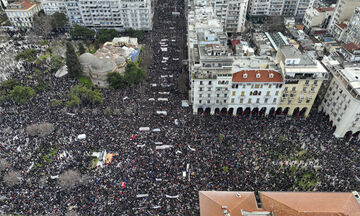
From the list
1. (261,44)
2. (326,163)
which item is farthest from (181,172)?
(261,44)

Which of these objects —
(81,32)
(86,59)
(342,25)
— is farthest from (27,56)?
(342,25)

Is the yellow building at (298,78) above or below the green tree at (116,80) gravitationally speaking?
above

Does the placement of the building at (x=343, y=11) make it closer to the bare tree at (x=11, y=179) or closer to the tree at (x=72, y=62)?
the tree at (x=72, y=62)

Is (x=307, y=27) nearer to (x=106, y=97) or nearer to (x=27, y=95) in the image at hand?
(x=106, y=97)

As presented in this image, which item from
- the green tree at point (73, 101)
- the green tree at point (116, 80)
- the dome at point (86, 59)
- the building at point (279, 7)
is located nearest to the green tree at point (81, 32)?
the dome at point (86, 59)

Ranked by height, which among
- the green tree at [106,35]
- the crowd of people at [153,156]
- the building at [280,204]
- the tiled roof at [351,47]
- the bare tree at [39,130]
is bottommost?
the crowd of people at [153,156]

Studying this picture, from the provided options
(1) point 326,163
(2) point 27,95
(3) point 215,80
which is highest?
(3) point 215,80

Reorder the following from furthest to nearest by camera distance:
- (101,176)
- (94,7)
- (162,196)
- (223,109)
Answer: (94,7) < (223,109) < (101,176) < (162,196)

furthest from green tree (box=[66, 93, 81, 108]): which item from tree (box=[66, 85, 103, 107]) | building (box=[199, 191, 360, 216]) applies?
building (box=[199, 191, 360, 216])
